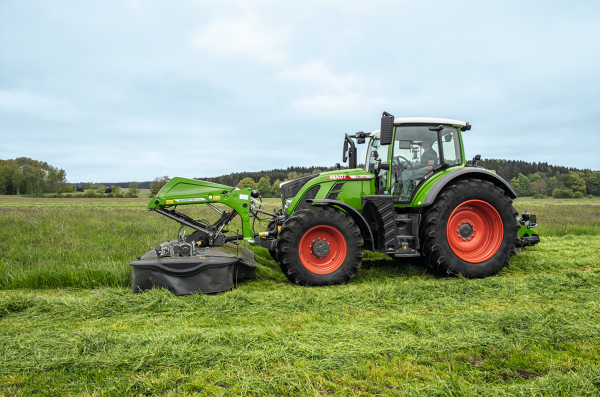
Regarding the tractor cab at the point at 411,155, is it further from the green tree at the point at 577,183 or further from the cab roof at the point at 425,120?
the green tree at the point at 577,183

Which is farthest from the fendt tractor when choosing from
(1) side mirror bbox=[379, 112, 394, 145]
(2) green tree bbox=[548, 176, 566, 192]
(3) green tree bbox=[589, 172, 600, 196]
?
(3) green tree bbox=[589, 172, 600, 196]

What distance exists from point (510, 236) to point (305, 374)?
14.9 ft

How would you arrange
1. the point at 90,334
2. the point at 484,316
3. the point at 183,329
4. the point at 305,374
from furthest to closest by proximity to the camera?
the point at 484,316, the point at 183,329, the point at 90,334, the point at 305,374

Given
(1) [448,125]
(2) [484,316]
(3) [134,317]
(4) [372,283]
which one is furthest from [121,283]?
(1) [448,125]

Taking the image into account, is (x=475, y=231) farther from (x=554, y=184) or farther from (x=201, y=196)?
(x=554, y=184)

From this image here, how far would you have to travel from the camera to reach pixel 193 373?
2.49 m

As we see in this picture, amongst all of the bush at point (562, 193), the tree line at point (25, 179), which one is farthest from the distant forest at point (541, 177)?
the tree line at point (25, 179)

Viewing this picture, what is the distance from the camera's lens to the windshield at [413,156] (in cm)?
569

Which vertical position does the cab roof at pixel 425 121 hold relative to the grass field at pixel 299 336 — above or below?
above

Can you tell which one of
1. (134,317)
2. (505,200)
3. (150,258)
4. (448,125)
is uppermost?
(448,125)

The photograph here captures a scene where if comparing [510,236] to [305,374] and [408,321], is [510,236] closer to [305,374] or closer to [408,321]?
[408,321]

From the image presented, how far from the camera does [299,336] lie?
3098 millimetres

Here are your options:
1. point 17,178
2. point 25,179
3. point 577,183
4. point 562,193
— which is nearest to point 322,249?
point 562,193

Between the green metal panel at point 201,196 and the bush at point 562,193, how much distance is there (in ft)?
213
